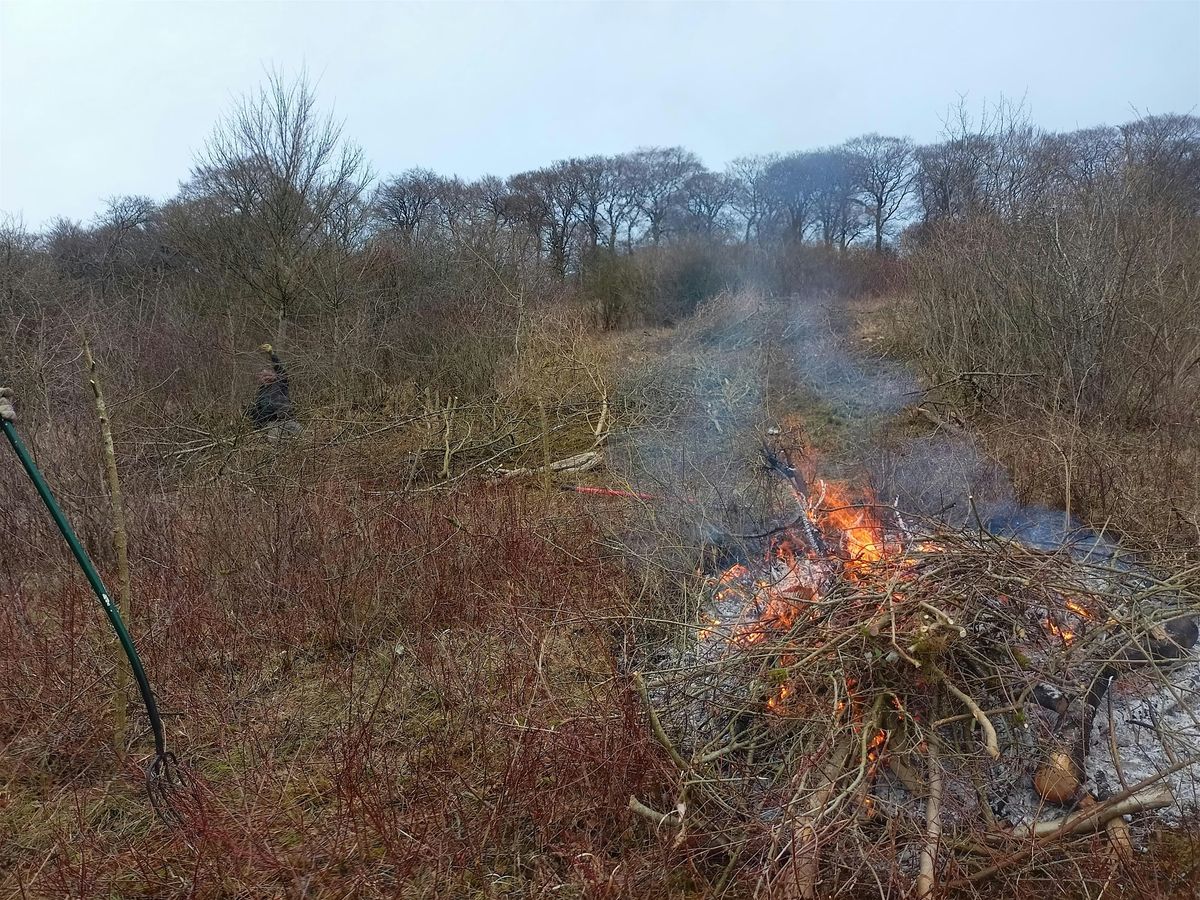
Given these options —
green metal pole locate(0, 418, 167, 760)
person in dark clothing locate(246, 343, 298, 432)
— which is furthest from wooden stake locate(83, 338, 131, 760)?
person in dark clothing locate(246, 343, 298, 432)

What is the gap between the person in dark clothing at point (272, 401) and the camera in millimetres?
10117

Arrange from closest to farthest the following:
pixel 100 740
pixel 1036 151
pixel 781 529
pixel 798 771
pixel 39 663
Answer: pixel 798 771, pixel 100 740, pixel 39 663, pixel 781 529, pixel 1036 151

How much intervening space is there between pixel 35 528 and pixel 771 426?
6.85m

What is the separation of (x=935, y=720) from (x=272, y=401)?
9.55 meters

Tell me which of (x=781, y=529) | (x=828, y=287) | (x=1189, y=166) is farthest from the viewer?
(x=828, y=287)

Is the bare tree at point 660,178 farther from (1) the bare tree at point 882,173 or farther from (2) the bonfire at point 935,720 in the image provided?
(2) the bonfire at point 935,720

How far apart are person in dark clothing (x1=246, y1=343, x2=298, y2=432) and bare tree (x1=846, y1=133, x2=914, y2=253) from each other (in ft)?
70.7

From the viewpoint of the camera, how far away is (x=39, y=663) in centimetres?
432

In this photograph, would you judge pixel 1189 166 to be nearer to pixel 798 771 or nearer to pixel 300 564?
pixel 798 771

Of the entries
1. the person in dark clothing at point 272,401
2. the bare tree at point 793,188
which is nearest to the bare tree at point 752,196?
the bare tree at point 793,188

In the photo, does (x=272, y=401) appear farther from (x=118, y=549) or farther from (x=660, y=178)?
(x=660, y=178)

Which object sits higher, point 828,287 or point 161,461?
point 828,287

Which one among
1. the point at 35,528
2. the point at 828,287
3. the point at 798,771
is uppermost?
the point at 828,287

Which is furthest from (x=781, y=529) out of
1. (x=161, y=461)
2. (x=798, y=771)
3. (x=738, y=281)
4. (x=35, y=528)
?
(x=738, y=281)
